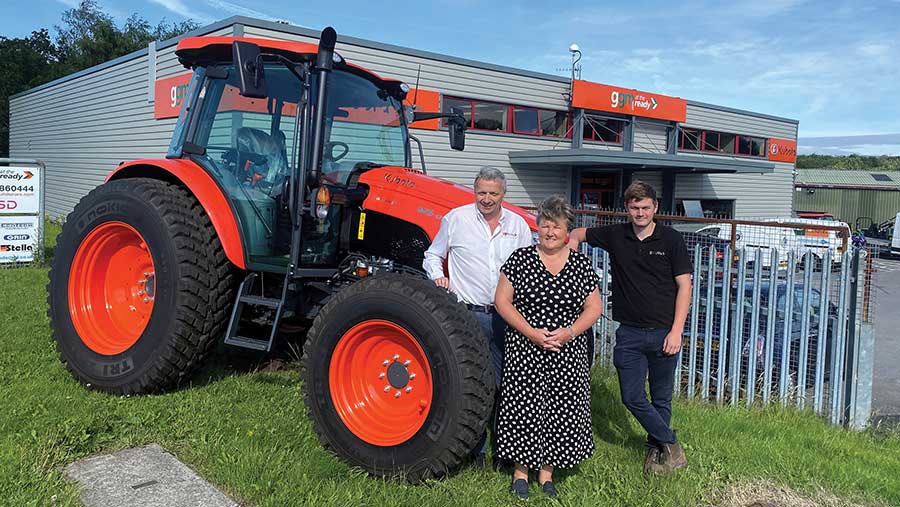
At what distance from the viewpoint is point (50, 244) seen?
1359 cm

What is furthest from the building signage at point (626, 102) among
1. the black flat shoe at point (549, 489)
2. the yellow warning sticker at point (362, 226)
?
the black flat shoe at point (549, 489)

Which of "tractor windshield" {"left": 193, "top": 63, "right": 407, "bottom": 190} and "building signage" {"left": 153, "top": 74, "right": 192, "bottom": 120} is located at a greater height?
"building signage" {"left": 153, "top": 74, "right": 192, "bottom": 120}

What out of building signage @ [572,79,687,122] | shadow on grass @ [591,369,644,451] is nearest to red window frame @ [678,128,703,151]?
building signage @ [572,79,687,122]

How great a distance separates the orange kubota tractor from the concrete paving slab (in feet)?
2.15

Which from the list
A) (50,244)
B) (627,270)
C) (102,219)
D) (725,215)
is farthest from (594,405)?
(725,215)

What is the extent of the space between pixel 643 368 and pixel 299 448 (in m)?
1.90

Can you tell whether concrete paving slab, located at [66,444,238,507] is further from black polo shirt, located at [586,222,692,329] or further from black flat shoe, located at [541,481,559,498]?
black polo shirt, located at [586,222,692,329]

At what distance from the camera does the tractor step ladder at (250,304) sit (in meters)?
4.17

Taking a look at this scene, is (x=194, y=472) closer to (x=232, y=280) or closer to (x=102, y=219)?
(x=232, y=280)

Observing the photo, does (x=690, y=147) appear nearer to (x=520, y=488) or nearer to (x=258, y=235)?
(x=258, y=235)

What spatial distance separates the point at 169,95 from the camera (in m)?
14.0

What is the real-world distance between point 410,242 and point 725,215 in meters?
23.2

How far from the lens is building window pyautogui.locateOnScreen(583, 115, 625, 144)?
19.7 m

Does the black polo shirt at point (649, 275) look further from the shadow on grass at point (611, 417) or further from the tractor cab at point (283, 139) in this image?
the tractor cab at point (283, 139)
